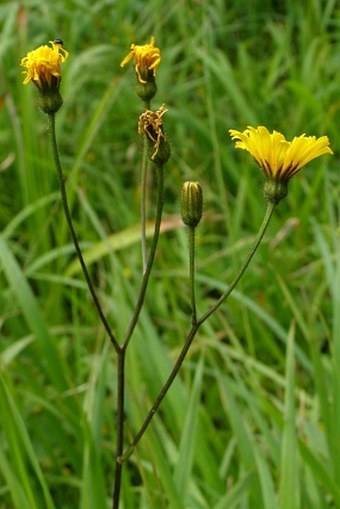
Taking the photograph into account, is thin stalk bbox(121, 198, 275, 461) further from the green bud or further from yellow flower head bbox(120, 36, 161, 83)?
yellow flower head bbox(120, 36, 161, 83)

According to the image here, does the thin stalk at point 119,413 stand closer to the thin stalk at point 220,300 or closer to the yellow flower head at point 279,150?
the thin stalk at point 220,300

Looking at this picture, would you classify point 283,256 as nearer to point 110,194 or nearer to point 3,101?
point 110,194

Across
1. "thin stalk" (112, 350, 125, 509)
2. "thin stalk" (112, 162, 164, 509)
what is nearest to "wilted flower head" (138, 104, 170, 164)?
"thin stalk" (112, 162, 164, 509)

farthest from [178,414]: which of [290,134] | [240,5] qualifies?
[240,5]

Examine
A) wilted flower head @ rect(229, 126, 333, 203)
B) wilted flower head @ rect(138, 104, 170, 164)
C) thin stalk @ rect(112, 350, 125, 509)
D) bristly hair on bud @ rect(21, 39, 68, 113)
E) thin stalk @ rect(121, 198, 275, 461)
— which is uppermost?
bristly hair on bud @ rect(21, 39, 68, 113)

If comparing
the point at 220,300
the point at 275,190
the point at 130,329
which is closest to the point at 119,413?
the point at 130,329

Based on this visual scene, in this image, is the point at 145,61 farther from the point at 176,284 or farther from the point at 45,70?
the point at 176,284
